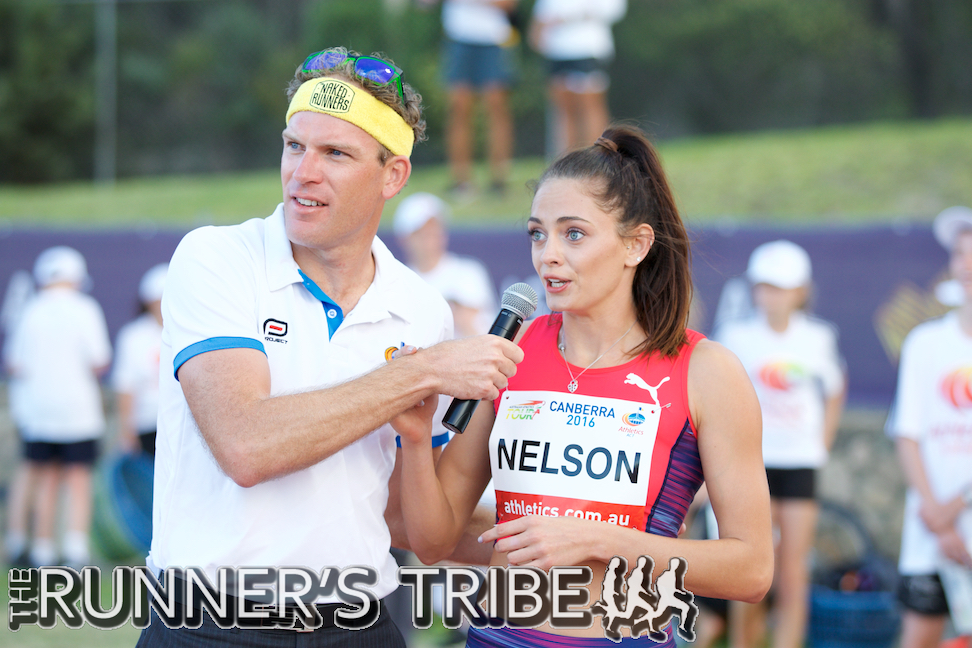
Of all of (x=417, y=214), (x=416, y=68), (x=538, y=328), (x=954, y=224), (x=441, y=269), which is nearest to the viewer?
(x=538, y=328)

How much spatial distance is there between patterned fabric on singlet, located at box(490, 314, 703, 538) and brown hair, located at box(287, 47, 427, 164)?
728 millimetres

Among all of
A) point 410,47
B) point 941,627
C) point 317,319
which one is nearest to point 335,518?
point 317,319

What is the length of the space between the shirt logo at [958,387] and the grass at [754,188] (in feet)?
11.6

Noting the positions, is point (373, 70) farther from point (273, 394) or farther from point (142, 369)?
point (142, 369)

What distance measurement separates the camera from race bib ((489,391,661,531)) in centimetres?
206

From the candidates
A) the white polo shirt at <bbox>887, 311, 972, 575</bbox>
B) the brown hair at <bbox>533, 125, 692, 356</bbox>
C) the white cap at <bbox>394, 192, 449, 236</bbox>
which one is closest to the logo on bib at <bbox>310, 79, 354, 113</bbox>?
the brown hair at <bbox>533, 125, 692, 356</bbox>

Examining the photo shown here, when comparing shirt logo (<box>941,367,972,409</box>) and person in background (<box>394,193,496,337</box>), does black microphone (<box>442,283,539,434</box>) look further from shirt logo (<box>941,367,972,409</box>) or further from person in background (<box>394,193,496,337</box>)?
person in background (<box>394,193,496,337</box>)

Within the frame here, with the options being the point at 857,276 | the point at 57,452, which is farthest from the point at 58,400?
the point at 857,276

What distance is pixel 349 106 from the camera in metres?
2.16

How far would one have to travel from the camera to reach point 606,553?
196 cm

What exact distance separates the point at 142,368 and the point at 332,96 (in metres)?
5.12

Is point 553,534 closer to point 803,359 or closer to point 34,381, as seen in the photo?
point 803,359

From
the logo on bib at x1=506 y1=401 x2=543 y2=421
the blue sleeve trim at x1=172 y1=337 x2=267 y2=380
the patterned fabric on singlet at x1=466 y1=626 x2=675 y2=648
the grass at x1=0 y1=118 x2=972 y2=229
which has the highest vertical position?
the grass at x1=0 y1=118 x2=972 y2=229

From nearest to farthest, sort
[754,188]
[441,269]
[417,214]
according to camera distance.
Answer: [441,269] → [417,214] → [754,188]
